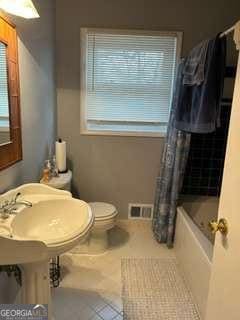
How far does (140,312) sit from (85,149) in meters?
1.68

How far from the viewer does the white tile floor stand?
167 cm

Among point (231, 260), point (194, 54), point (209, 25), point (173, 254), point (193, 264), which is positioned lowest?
point (173, 254)

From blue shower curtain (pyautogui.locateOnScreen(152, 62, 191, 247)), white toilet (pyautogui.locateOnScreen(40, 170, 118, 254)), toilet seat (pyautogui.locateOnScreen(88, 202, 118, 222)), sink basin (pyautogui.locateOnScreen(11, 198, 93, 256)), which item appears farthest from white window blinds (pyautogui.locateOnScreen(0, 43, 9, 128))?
blue shower curtain (pyautogui.locateOnScreen(152, 62, 191, 247))

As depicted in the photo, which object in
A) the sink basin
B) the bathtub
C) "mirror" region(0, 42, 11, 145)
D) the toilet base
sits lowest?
the toilet base

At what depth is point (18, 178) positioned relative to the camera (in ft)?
5.63

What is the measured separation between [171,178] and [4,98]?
5.14 feet

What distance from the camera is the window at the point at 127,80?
2.52 meters

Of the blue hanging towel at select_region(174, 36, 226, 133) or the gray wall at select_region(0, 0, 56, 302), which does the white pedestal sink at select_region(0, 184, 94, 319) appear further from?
the blue hanging towel at select_region(174, 36, 226, 133)

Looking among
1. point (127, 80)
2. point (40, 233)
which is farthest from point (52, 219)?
point (127, 80)

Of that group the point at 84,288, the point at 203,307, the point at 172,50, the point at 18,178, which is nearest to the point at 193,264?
the point at 203,307

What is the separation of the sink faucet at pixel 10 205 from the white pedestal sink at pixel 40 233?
0.03 metres

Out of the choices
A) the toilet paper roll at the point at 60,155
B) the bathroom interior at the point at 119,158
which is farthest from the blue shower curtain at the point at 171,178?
the toilet paper roll at the point at 60,155

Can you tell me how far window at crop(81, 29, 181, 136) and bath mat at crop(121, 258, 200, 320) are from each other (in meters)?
1.34

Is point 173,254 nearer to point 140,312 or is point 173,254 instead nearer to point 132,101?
point 140,312
